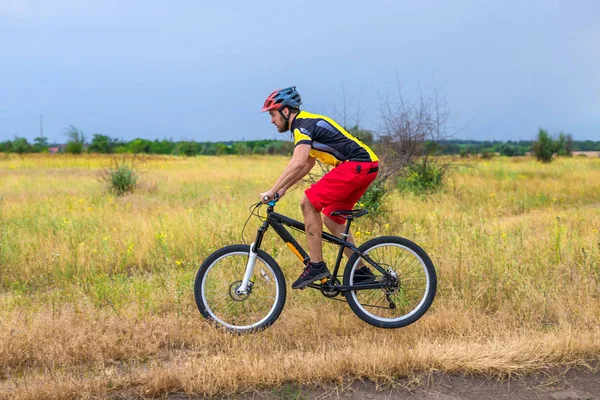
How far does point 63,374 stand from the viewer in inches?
170

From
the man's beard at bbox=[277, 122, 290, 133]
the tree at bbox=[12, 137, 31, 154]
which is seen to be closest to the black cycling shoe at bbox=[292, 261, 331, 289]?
the man's beard at bbox=[277, 122, 290, 133]

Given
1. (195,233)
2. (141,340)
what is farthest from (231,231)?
(141,340)

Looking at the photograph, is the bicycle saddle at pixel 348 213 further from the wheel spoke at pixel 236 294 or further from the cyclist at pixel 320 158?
the wheel spoke at pixel 236 294

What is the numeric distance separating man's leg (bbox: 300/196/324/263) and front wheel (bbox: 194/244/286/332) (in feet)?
1.27

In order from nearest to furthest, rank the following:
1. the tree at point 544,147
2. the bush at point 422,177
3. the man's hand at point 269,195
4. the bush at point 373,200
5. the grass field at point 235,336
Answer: the grass field at point 235,336
the man's hand at point 269,195
the bush at point 373,200
the bush at point 422,177
the tree at point 544,147

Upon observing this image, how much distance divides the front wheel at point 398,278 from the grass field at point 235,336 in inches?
5.7

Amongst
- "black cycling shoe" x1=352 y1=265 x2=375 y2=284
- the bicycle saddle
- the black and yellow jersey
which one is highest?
the black and yellow jersey

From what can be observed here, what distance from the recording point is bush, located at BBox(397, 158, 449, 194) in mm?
15015

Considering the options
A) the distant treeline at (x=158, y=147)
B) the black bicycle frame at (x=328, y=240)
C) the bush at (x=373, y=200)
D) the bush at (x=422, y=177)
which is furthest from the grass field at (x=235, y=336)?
the distant treeline at (x=158, y=147)

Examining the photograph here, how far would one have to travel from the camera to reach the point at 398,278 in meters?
5.26

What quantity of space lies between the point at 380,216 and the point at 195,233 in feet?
11.2

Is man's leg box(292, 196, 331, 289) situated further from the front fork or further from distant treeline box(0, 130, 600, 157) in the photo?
distant treeline box(0, 130, 600, 157)

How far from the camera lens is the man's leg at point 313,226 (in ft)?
16.6

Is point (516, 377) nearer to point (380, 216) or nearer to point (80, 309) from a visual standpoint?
point (80, 309)
